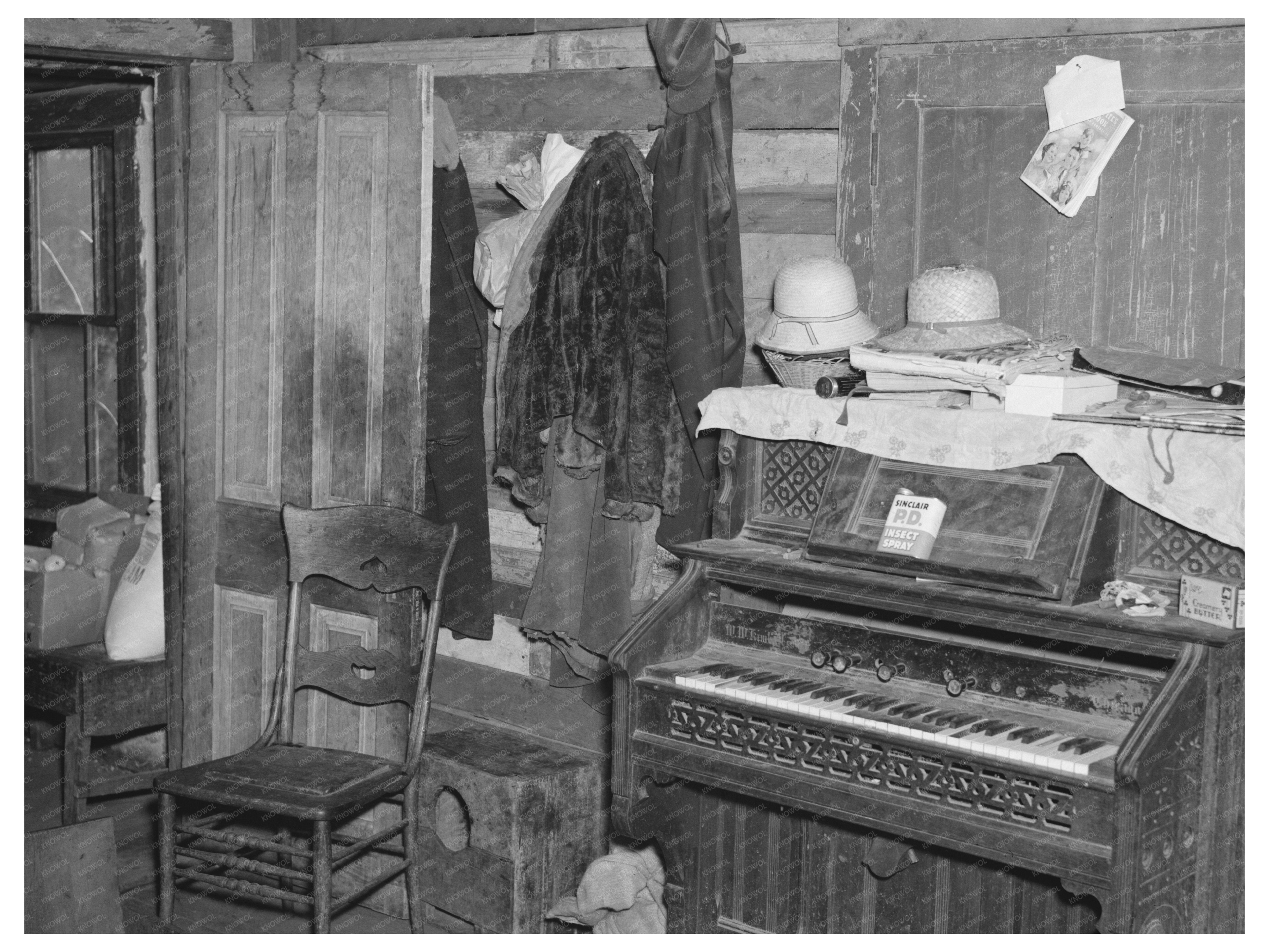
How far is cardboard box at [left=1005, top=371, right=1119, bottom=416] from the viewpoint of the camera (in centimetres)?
281

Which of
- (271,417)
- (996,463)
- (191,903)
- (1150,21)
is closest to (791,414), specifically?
(996,463)

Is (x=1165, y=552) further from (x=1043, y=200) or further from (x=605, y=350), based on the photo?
(x=605, y=350)

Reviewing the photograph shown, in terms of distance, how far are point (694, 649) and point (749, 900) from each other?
0.78 m

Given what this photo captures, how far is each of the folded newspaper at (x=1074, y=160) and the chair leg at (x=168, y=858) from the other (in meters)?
2.36

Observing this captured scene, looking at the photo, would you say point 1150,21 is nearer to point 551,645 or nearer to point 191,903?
point 551,645

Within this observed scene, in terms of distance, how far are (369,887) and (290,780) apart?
0.32 meters

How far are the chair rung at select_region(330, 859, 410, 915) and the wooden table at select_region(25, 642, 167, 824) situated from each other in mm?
970

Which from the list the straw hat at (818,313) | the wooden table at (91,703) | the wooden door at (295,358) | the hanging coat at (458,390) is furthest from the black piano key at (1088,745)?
the wooden table at (91,703)

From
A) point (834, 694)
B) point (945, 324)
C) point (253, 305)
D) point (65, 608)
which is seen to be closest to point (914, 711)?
point (834, 694)

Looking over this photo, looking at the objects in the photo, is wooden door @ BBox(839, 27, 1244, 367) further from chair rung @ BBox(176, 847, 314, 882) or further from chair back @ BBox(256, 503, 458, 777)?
chair rung @ BBox(176, 847, 314, 882)

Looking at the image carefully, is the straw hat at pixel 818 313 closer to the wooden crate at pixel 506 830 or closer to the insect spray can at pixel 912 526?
the insect spray can at pixel 912 526

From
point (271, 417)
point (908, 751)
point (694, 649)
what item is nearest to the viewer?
point (908, 751)

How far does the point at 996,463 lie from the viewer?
9.41 feet

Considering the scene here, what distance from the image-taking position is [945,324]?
10.1 ft
